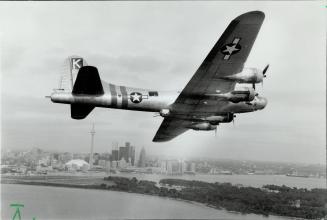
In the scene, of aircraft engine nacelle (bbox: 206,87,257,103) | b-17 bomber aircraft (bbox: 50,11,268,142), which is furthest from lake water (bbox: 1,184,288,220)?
aircraft engine nacelle (bbox: 206,87,257,103)

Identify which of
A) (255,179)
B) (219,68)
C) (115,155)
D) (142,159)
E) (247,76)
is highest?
(219,68)

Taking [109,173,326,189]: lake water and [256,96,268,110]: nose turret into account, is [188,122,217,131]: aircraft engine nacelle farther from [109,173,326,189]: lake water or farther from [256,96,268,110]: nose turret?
[109,173,326,189]: lake water

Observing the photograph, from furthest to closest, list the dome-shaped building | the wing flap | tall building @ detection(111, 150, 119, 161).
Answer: the dome-shaped building → tall building @ detection(111, 150, 119, 161) → the wing flap

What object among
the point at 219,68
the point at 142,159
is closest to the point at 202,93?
the point at 219,68

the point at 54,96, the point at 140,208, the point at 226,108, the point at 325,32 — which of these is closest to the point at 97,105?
the point at 54,96

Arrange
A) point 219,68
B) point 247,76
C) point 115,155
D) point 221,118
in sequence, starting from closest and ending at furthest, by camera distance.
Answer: point 219,68, point 247,76, point 221,118, point 115,155

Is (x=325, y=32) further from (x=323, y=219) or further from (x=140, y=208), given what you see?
(x=140, y=208)

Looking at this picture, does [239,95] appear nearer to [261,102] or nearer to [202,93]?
[202,93]
